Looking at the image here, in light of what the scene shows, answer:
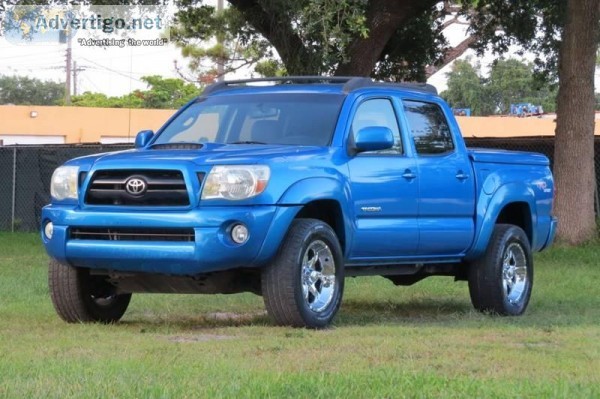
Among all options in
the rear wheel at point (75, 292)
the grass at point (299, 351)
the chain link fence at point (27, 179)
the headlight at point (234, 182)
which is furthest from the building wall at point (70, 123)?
the headlight at point (234, 182)

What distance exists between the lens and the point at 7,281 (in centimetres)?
1388

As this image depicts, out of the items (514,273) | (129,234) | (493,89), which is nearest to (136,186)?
(129,234)

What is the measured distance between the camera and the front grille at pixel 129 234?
872 cm

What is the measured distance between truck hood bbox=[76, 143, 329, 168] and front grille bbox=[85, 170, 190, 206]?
0.08m

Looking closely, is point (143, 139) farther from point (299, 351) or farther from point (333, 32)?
point (333, 32)

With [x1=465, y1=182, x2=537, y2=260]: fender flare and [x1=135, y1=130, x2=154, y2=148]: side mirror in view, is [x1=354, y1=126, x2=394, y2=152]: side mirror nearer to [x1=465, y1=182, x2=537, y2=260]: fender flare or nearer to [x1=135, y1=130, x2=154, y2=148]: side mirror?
[x1=465, y1=182, x2=537, y2=260]: fender flare

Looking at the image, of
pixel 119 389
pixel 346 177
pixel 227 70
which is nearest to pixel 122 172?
pixel 346 177

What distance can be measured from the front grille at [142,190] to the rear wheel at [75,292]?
2.26 feet

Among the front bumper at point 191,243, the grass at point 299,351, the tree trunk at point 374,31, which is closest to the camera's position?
the grass at point 299,351

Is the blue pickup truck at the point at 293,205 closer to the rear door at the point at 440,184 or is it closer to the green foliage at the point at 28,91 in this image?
the rear door at the point at 440,184

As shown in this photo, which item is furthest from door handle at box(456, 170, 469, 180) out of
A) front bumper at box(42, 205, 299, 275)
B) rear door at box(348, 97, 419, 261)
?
front bumper at box(42, 205, 299, 275)

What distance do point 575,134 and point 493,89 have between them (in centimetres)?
5199

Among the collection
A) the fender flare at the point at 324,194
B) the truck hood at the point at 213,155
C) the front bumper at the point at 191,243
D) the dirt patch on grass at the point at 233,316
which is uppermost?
the truck hood at the point at 213,155

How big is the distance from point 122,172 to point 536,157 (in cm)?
442
